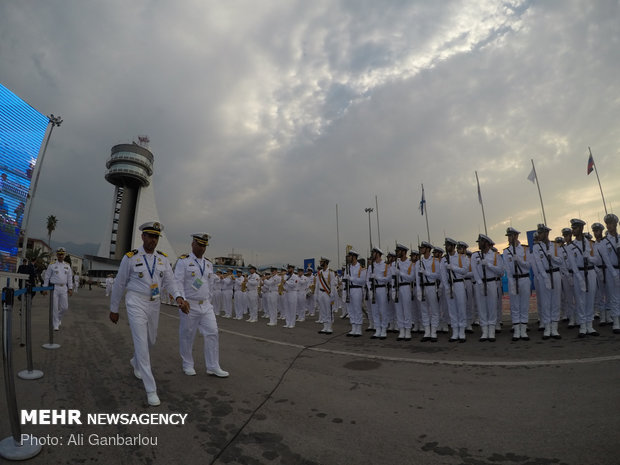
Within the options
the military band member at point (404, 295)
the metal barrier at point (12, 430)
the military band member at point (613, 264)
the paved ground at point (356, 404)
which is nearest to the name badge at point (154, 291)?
the paved ground at point (356, 404)

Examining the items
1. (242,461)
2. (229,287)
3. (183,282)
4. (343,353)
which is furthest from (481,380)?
(229,287)

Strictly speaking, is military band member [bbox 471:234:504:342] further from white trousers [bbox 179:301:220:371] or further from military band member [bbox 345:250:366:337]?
white trousers [bbox 179:301:220:371]

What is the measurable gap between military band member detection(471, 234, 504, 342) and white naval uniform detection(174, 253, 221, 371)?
19.5 ft

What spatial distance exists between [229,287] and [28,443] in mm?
14927

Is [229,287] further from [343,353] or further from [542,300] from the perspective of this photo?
[542,300]

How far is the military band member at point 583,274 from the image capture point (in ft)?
22.9

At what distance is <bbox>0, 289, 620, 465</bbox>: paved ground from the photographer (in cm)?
269

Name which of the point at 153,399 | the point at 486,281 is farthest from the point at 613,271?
the point at 153,399

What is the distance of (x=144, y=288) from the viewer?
14.8 ft

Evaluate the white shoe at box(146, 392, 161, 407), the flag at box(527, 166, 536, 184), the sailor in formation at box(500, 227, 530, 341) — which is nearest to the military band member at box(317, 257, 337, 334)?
the sailor in formation at box(500, 227, 530, 341)

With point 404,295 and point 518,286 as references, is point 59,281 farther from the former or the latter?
point 518,286

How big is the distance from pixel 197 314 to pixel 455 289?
593 cm

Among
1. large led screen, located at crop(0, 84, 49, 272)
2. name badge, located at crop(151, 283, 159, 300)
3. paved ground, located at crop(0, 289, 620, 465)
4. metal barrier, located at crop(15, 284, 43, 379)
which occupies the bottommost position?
paved ground, located at crop(0, 289, 620, 465)

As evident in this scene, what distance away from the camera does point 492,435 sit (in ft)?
9.55
